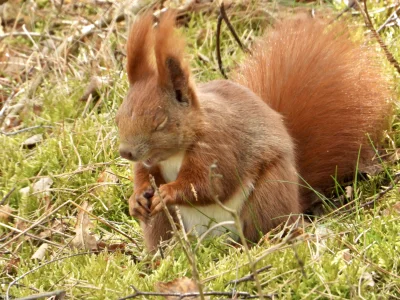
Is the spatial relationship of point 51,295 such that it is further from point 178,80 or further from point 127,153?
point 178,80

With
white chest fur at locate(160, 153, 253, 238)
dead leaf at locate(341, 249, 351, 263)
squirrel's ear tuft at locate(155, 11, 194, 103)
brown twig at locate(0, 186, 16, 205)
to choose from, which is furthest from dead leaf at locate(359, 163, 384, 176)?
brown twig at locate(0, 186, 16, 205)

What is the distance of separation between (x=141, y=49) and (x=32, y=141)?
1.71 m

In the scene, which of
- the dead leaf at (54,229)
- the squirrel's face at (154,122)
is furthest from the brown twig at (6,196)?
the squirrel's face at (154,122)

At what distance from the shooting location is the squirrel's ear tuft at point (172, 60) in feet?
8.81

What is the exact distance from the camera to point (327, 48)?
3.36 meters

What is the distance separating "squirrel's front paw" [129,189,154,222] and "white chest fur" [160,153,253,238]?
0.38ft

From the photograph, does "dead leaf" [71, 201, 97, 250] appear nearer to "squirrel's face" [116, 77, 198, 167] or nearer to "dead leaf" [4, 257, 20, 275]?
"dead leaf" [4, 257, 20, 275]

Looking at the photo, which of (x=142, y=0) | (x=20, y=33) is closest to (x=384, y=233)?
(x=142, y=0)

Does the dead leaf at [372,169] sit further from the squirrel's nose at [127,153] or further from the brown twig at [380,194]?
the squirrel's nose at [127,153]

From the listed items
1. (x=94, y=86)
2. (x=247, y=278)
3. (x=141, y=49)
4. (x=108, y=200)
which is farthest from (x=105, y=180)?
(x=247, y=278)

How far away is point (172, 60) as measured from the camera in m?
2.72

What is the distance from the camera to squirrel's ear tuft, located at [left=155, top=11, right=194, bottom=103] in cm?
269

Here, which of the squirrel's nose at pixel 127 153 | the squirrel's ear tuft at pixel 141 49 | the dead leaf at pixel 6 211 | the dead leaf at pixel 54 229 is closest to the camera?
the squirrel's nose at pixel 127 153

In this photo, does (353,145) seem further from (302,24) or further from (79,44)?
(79,44)
